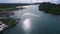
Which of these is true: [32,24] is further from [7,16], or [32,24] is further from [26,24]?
[7,16]

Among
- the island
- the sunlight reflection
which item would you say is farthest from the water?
the island

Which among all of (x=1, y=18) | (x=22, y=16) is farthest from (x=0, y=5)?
(x=22, y=16)

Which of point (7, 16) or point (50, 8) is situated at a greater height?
point (7, 16)

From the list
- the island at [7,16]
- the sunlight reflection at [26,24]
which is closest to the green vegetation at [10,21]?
the island at [7,16]

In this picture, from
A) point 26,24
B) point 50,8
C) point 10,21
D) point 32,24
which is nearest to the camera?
point 10,21

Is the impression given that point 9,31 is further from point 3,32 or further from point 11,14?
point 11,14

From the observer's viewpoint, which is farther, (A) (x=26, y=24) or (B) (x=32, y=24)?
(A) (x=26, y=24)

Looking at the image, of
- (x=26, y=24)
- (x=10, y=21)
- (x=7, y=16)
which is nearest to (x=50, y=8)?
(x=26, y=24)

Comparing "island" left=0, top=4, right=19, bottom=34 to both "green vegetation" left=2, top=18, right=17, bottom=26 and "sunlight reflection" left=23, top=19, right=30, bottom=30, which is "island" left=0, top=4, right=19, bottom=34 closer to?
"green vegetation" left=2, top=18, right=17, bottom=26

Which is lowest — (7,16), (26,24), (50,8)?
(50,8)
